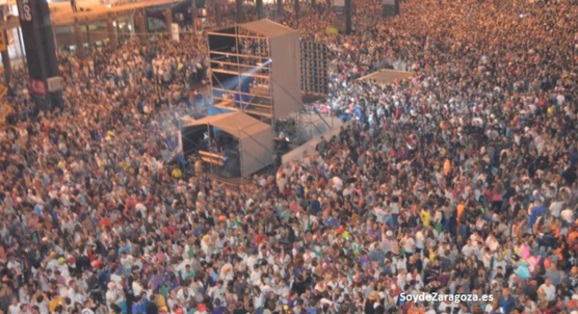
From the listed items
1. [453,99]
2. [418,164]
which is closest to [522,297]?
[418,164]

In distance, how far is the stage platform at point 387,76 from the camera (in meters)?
24.1

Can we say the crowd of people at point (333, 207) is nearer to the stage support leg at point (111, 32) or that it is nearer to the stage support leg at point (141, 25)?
the stage support leg at point (111, 32)

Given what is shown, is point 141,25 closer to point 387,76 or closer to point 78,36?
point 78,36

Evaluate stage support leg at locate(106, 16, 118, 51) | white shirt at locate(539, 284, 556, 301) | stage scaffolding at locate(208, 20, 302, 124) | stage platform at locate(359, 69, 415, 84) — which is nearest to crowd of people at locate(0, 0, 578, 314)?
white shirt at locate(539, 284, 556, 301)

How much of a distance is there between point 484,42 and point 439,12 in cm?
1008

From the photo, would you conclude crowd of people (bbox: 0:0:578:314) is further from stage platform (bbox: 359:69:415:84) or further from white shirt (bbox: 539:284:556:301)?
stage platform (bbox: 359:69:415:84)

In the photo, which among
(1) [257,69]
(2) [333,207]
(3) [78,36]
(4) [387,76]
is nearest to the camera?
(2) [333,207]

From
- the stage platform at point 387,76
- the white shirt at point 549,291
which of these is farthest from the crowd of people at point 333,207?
the stage platform at point 387,76

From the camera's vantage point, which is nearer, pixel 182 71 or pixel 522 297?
pixel 522 297

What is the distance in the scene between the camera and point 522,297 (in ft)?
34.4

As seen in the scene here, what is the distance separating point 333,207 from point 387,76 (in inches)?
446

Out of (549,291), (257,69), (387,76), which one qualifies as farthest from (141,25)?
(549,291)

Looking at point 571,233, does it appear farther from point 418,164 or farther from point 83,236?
point 83,236

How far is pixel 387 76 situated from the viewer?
81.7 ft
